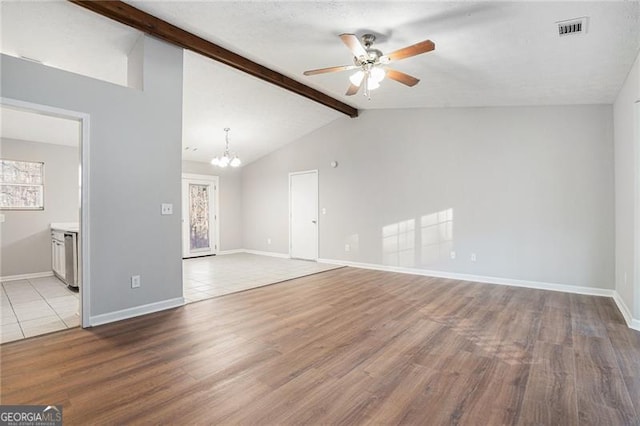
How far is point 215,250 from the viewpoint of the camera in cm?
866

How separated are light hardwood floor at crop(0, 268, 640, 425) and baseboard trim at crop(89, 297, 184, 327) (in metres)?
0.11

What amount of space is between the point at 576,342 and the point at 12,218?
7.81m

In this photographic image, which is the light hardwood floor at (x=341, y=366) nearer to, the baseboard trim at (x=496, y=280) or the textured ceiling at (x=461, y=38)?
the baseboard trim at (x=496, y=280)

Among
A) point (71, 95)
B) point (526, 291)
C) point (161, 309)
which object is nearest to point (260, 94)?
point (71, 95)

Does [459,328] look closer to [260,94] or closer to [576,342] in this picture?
[576,342]

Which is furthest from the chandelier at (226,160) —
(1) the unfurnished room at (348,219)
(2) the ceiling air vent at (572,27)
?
(2) the ceiling air vent at (572,27)

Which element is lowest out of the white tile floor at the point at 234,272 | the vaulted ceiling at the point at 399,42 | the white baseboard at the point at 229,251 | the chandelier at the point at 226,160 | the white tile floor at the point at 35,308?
the white tile floor at the point at 234,272

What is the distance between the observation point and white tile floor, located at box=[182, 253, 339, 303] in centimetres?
478

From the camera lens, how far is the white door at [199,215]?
8.12 m

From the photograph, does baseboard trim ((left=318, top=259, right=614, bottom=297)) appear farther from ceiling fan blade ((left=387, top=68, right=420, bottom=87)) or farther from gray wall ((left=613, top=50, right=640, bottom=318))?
ceiling fan blade ((left=387, top=68, right=420, bottom=87))

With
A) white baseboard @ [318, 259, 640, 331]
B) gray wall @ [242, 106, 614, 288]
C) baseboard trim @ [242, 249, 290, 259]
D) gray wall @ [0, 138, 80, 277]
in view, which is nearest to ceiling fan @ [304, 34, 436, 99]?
gray wall @ [242, 106, 614, 288]

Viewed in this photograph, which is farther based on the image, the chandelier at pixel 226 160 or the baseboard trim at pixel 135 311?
the chandelier at pixel 226 160

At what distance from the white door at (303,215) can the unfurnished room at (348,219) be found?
0.94m

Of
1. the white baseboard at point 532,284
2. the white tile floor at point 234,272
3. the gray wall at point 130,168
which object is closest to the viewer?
the gray wall at point 130,168
